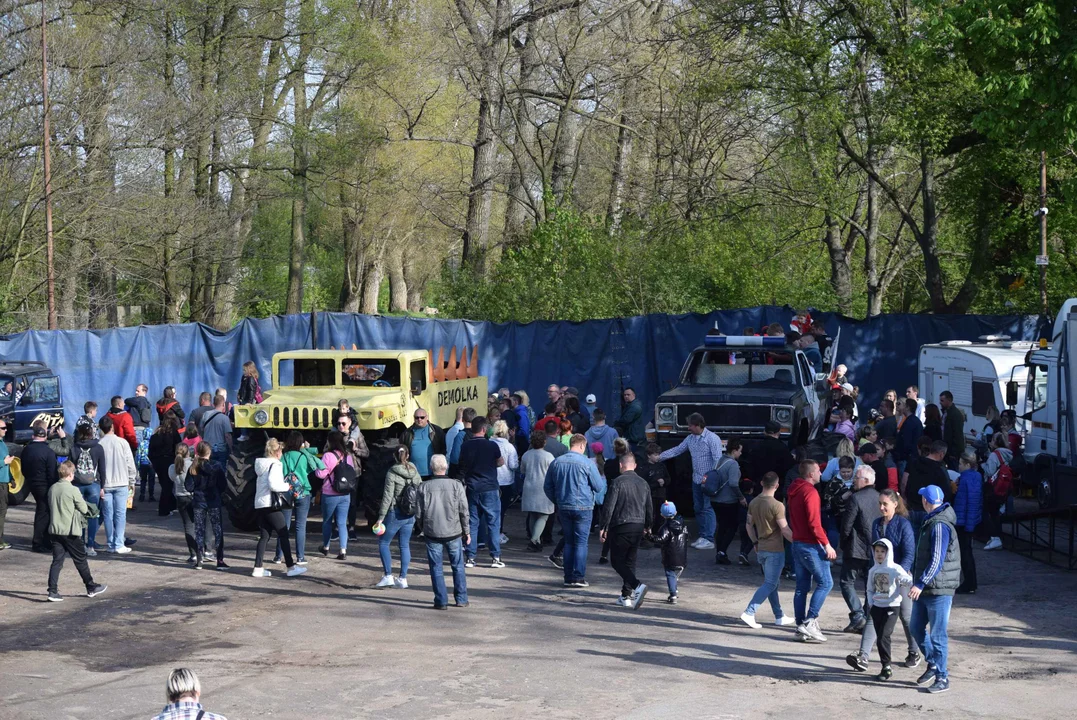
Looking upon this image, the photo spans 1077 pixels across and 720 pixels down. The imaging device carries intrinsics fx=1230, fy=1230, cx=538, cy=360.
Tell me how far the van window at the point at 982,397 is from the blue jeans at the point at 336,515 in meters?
11.3

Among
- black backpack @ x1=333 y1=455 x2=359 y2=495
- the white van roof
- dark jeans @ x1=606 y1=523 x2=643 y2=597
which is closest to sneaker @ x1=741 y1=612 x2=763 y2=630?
dark jeans @ x1=606 y1=523 x2=643 y2=597

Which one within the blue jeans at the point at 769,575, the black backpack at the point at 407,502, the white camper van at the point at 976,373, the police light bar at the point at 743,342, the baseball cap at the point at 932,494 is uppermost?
the police light bar at the point at 743,342

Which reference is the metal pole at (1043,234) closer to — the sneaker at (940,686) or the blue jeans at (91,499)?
the sneaker at (940,686)

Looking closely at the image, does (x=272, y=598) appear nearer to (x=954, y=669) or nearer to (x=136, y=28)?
(x=954, y=669)

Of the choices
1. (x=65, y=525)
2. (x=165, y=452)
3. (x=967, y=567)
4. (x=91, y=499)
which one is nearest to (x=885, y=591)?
(x=967, y=567)

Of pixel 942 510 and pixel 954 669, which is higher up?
pixel 942 510

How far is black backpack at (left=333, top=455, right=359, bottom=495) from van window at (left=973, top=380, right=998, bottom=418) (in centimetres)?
1142

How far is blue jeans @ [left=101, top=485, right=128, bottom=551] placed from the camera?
15398mm

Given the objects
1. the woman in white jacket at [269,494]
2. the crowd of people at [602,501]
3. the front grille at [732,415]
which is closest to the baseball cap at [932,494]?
the crowd of people at [602,501]

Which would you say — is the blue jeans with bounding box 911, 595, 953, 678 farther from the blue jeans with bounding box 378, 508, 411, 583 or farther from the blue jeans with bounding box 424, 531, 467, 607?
the blue jeans with bounding box 378, 508, 411, 583

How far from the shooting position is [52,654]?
1081 cm

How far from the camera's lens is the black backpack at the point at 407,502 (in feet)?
41.6

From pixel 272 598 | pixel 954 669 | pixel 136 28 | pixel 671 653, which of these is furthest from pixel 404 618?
pixel 136 28

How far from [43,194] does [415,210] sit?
1742cm
